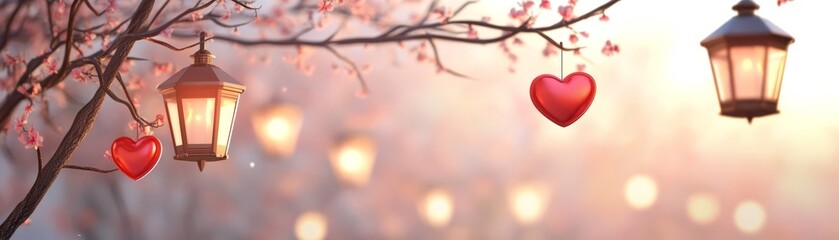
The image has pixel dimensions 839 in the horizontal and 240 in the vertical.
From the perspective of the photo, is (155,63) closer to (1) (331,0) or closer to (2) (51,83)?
(1) (331,0)

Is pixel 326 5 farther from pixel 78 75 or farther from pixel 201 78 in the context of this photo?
pixel 201 78

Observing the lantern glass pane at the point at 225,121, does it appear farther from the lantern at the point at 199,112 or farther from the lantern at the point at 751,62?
the lantern at the point at 751,62

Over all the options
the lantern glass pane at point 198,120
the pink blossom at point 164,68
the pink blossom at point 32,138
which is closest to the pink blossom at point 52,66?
the pink blossom at point 32,138

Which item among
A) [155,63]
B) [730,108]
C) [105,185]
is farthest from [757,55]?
[105,185]

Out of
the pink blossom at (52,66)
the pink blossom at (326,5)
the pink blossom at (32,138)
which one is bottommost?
the pink blossom at (32,138)

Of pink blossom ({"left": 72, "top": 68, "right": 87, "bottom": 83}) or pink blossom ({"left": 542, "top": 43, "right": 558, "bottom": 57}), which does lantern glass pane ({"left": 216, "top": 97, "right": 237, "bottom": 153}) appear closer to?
pink blossom ({"left": 72, "top": 68, "right": 87, "bottom": 83})

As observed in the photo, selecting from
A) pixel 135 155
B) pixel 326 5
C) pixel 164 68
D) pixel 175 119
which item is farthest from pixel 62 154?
pixel 164 68

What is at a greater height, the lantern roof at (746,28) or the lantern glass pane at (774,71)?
the lantern roof at (746,28)
